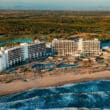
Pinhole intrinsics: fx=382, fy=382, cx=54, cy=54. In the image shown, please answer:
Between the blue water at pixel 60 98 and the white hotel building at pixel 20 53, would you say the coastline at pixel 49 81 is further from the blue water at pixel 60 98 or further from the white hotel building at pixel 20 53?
the white hotel building at pixel 20 53

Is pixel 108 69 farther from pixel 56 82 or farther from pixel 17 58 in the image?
→ pixel 17 58

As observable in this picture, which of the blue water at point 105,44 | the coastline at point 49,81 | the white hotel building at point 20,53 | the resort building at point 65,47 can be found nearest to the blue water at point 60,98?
the coastline at point 49,81

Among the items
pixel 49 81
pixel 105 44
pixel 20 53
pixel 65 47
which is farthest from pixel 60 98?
pixel 105 44

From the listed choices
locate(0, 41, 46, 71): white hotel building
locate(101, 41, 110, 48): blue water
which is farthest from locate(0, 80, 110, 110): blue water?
locate(101, 41, 110, 48): blue water

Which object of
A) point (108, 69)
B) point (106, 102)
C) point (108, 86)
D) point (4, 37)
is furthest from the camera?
point (4, 37)

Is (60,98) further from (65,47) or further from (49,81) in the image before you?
(65,47)

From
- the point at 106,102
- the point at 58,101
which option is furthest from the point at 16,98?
the point at 106,102

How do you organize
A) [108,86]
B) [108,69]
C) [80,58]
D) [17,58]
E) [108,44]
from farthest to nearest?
[108,44]
[80,58]
[17,58]
[108,69]
[108,86]
